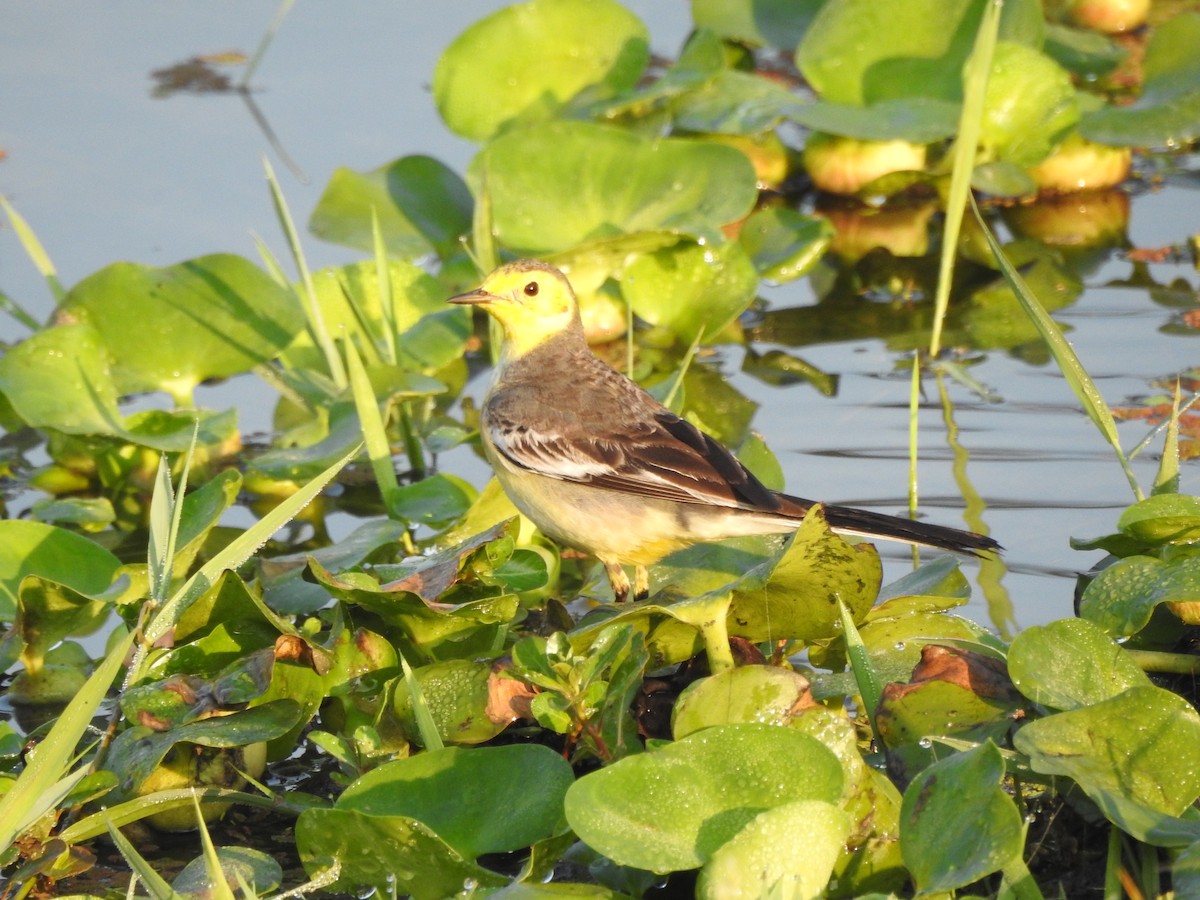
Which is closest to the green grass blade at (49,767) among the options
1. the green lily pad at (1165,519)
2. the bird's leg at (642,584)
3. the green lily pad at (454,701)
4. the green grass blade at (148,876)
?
the green grass blade at (148,876)

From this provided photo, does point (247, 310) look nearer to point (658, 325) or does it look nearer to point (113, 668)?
point (658, 325)

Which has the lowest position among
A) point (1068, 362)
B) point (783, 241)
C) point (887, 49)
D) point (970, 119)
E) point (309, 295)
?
point (783, 241)

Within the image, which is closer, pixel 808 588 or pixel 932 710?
pixel 932 710

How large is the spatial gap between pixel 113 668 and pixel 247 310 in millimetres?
3904

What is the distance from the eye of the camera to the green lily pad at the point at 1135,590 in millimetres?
4352

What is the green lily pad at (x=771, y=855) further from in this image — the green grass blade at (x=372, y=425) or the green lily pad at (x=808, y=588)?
the green grass blade at (x=372, y=425)

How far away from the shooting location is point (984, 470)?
22.6 ft

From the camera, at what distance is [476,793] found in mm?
4102

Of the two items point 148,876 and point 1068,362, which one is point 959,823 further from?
point 1068,362

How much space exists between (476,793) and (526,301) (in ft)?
10.2

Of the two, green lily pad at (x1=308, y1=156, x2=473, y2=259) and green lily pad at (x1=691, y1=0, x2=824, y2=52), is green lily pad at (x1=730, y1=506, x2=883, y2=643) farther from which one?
green lily pad at (x1=691, y1=0, x2=824, y2=52)

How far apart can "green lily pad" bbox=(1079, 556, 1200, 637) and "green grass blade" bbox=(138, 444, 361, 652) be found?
235cm

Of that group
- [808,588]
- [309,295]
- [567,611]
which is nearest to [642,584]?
[567,611]

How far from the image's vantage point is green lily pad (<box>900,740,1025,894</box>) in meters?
3.43
